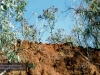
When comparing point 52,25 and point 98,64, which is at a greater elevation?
point 52,25

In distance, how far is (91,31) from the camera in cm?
1822

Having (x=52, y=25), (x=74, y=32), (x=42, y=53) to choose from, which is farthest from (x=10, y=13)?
(x=52, y=25)

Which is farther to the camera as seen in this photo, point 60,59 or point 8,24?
point 60,59

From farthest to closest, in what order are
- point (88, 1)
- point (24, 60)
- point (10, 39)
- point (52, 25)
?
point (52, 25), point (88, 1), point (24, 60), point (10, 39)

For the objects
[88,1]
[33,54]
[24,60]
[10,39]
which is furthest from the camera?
[88,1]

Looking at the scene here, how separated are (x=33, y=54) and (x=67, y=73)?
1.69m

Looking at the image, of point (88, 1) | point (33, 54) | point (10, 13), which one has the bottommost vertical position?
point (33, 54)

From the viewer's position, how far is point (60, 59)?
49.9 feet

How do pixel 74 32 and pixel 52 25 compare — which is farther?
pixel 52 25

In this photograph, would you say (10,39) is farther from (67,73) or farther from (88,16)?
(88,16)

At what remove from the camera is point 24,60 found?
13.9 m

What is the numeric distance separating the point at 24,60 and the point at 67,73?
2.06 m

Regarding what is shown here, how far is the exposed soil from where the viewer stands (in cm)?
1434

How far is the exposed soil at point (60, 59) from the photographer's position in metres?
14.3
